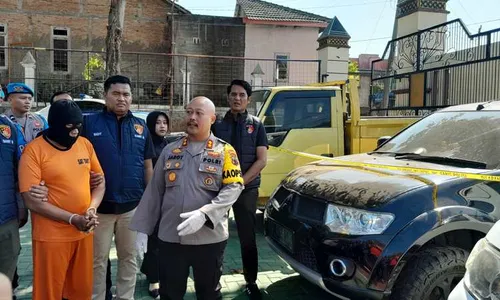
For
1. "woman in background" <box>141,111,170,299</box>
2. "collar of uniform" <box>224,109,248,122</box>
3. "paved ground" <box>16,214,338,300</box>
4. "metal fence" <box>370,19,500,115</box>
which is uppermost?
Result: "metal fence" <box>370,19,500,115</box>

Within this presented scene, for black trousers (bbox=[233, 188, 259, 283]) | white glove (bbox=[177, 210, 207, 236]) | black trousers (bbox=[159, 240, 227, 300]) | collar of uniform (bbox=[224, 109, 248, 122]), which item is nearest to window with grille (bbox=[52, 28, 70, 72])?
collar of uniform (bbox=[224, 109, 248, 122])

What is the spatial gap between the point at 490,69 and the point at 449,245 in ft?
19.6

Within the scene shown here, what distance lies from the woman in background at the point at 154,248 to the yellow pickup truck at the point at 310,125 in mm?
1904

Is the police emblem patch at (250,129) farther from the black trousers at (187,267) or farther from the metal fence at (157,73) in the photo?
the metal fence at (157,73)

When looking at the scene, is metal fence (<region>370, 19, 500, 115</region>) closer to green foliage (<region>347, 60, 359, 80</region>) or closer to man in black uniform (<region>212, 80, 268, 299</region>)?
green foliage (<region>347, 60, 359, 80</region>)

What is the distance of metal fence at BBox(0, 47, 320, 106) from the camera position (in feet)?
50.7

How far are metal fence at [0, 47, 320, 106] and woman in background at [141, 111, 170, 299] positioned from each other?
10591 millimetres

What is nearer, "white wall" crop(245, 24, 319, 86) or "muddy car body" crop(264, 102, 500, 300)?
"muddy car body" crop(264, 102, 500, 300)

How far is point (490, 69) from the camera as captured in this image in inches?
302

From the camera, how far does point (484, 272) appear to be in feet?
6.13

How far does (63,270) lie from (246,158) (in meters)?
1.78

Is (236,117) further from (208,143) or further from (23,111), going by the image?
(23,111)

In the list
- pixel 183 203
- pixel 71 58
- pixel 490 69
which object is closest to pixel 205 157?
pixel 183 203

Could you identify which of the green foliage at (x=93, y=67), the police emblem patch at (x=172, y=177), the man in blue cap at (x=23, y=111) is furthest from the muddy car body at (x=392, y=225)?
the green foliage at (x=93, y=67)
